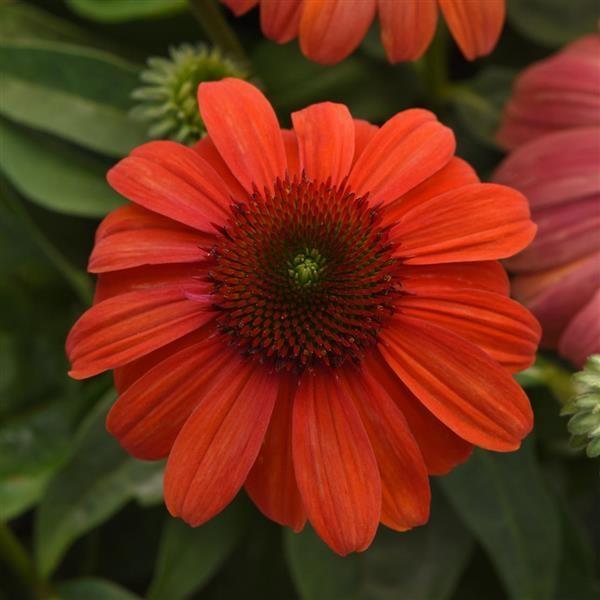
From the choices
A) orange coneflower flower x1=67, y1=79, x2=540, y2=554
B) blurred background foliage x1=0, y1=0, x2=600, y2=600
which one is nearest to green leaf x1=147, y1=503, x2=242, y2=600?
blurred background foliage x1=0, y1=0, x2=600, y2=600

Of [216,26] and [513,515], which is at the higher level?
[216,26]

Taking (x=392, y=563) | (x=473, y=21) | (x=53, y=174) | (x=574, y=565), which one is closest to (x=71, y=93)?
(x=53, y=174)

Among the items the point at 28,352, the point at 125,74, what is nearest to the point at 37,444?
the point at 28,352

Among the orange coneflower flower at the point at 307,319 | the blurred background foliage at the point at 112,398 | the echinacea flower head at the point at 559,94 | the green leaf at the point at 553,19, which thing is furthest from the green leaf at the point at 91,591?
the green leaf at the point at 553,19

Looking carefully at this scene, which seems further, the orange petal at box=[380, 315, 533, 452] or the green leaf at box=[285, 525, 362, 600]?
the green leaf at box=[285, 525, 362, 600]

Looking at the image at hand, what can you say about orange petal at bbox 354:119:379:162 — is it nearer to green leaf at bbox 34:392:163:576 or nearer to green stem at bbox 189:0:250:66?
green stem at bbox 189:0:250:66

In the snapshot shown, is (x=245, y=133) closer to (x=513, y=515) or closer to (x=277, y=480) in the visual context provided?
(x=277, y=480)
